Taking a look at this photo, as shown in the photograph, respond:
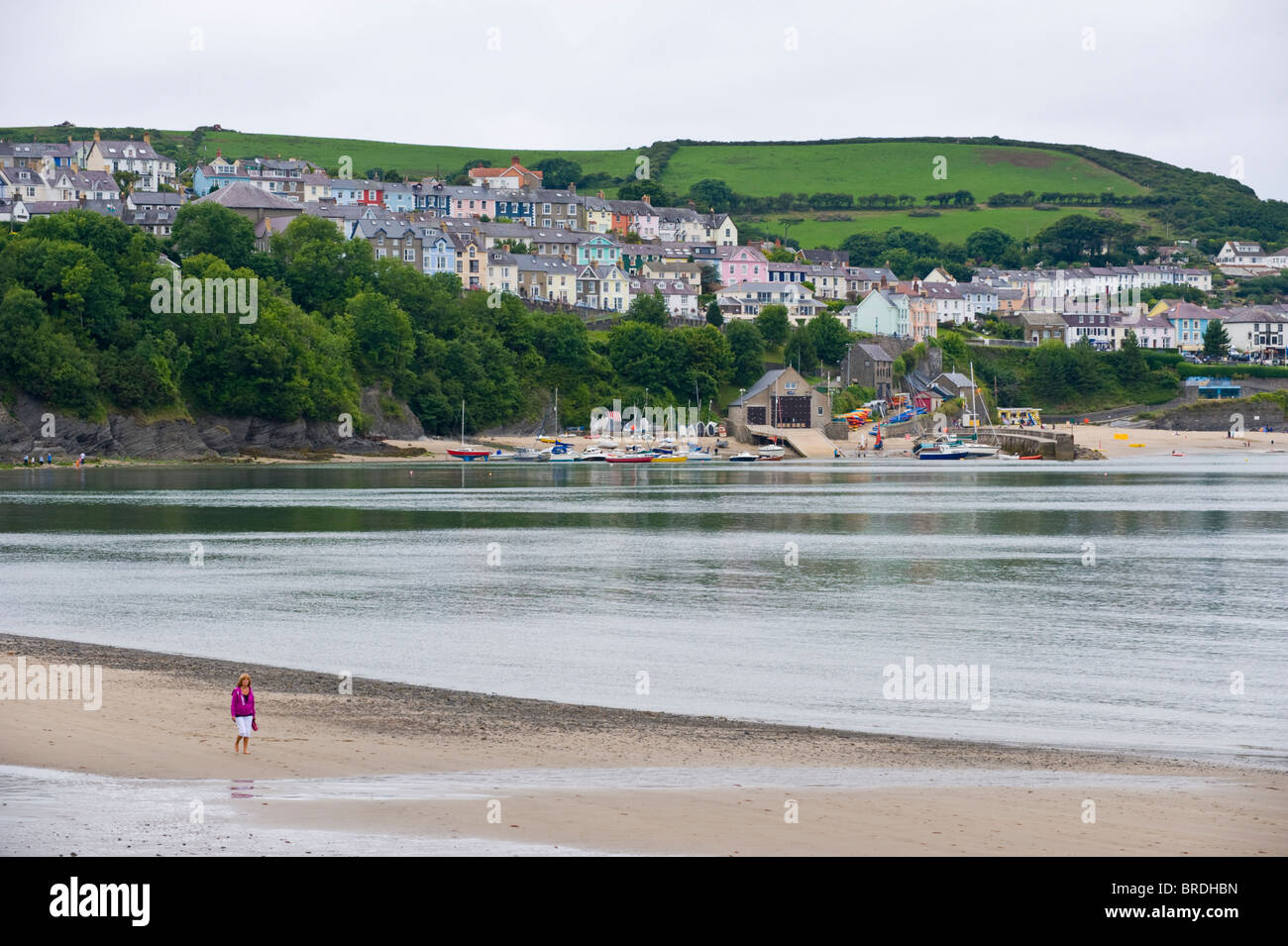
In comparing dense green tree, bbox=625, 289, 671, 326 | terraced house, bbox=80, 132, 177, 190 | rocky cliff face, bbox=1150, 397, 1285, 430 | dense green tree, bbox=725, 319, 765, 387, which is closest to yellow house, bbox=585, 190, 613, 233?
dense green tree, bbox=625, 289, 671, 326

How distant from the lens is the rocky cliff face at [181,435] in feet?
334

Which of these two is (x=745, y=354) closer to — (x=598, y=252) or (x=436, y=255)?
(x=598, y=252)

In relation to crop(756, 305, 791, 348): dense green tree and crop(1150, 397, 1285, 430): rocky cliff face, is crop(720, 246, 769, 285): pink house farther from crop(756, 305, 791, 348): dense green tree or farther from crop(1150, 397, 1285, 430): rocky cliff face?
crop(1150, 397, 1285, 430): rocky cliff face

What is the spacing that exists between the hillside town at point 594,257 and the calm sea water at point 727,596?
74855 mm

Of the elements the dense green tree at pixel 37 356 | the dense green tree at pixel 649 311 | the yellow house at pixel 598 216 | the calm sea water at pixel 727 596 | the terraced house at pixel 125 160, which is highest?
the terraced house at pixel 125 160

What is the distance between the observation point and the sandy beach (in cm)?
1448

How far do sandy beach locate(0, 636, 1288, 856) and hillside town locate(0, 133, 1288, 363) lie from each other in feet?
400

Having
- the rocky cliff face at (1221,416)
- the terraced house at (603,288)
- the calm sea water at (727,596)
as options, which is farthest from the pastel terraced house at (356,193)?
the calm sea water at (727,596)

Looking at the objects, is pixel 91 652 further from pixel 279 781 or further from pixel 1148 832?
pixel 1148 832

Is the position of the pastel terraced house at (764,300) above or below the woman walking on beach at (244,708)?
above

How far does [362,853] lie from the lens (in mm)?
13414

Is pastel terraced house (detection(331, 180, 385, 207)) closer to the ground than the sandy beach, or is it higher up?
higher up

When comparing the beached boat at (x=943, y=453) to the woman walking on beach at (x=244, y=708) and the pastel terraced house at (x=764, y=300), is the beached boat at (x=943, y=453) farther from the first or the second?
the woman walking on beach at (x=244, y=708)

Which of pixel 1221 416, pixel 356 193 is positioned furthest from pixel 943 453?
pixel 356 193
